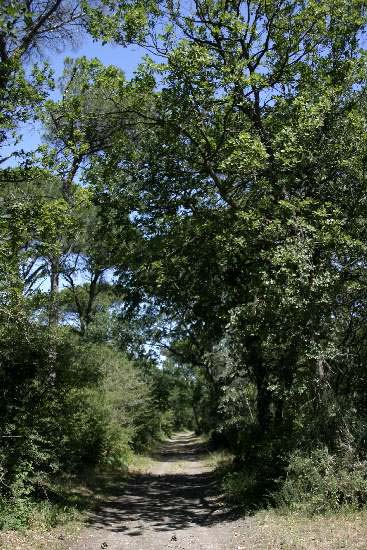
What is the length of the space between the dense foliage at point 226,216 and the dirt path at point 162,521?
151 centimetres

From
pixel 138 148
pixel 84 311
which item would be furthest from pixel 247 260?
pixel 84 311

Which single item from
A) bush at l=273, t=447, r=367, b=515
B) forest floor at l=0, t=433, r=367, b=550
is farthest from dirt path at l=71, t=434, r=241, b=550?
bush at l=273, t=447, r=367, b=515

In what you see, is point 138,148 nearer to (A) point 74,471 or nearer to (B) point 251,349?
(B) point 251,349

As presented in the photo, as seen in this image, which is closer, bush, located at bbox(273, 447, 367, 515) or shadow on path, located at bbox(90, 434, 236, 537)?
bush, located at bbox(273, 447, 367, 515)

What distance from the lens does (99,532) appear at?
1124cm

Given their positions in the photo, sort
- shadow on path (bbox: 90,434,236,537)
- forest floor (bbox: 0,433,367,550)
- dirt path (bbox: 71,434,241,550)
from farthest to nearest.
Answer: shadow on path (bbox: 90,434,236,537) → dirt path (bbox: 71,434,241,550) → forest floor (bbox: 0,433,367,550)

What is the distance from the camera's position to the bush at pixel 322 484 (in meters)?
10.2

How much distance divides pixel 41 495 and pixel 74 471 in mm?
6255

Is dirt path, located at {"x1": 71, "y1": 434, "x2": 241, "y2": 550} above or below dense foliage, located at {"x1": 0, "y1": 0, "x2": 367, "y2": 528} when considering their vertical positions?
below

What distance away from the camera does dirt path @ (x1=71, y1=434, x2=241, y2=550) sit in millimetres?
10133

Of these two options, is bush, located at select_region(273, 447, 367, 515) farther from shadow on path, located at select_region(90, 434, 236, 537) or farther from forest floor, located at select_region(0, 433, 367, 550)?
shadow on path, located at select_region(90, 434, 236, 537)

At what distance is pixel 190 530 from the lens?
11539 millimetres

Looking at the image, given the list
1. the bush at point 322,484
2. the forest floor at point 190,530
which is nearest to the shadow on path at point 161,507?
the forest floor at point 190,530

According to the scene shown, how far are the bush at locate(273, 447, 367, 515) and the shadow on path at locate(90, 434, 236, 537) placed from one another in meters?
2.38
